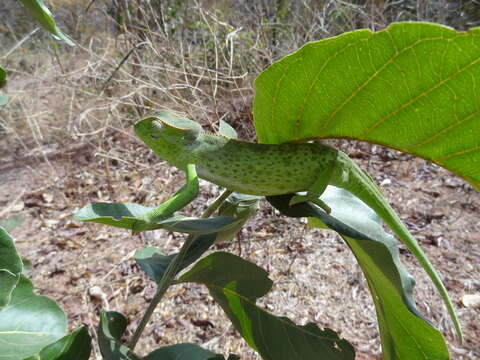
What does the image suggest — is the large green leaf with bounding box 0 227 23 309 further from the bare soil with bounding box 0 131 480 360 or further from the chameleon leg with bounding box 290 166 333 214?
the bare soil with bounding box 0 131 480 360

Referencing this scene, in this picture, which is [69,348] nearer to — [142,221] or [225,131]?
[142,221]

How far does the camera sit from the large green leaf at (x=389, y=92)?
2.13 feet

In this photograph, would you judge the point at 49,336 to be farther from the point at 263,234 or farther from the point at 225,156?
the point at 263,234

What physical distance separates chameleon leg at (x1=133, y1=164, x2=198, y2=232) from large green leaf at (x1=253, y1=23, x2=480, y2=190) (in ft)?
0.91

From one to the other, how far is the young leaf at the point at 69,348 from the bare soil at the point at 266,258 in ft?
4.07

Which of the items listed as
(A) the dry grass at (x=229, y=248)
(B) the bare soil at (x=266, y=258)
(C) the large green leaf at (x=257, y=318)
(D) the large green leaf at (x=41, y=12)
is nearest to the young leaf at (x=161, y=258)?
(C) the large green leaf at (x=257, y=318)

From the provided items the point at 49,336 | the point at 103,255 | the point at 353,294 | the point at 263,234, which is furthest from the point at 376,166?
the point at 49,336

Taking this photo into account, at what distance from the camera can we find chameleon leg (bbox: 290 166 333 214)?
99 cm

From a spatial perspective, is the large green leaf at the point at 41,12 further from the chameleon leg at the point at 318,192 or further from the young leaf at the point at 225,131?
the chameleon leg at the point at 318,192

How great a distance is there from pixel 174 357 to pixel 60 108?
5.16 metres

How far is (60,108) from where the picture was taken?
5488 millimetres

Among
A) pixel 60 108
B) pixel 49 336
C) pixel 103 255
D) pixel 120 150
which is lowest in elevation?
pixel 49 336

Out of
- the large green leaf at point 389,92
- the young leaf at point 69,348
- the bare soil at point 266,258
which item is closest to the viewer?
the large green leaf at point 389,92

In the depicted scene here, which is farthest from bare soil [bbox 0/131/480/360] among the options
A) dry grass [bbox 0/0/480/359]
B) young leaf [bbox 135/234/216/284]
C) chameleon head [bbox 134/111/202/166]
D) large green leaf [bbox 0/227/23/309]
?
large green leaf [bbox 0/227/23/309]
